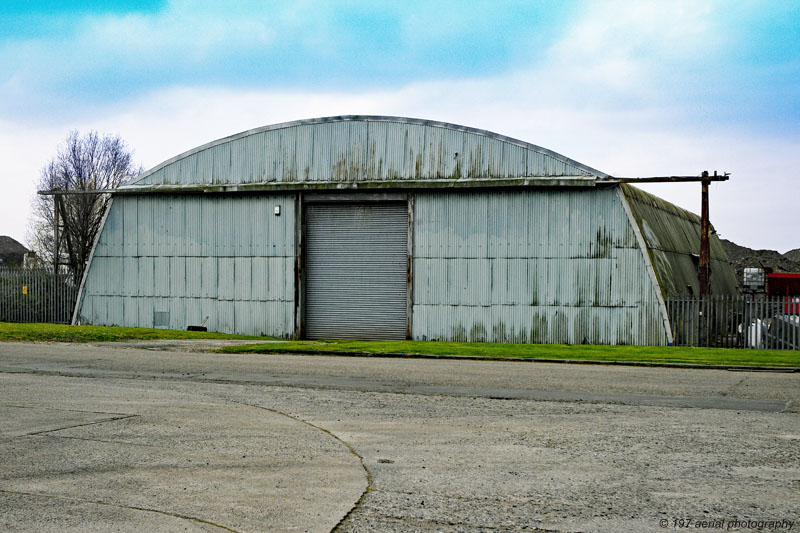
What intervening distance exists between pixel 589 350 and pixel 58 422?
56.9 feet

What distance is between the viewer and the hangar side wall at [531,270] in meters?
28.4

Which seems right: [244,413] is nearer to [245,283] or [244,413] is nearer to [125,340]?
[125,340]

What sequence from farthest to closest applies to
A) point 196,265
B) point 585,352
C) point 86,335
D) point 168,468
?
point 196,265 < point 86,335 < point 585,352 < point 168,468

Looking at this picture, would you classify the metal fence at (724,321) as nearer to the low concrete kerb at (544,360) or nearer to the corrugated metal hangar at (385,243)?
the corrugated metal hangar at (385,243)

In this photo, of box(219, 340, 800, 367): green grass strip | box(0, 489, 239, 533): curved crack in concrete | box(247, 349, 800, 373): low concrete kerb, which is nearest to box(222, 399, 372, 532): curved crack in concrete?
box(0, 489, 239, 533): curved crack in concrete

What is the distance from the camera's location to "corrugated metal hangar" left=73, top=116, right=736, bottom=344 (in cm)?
2884

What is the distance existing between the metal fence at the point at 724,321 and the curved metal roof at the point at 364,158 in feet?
17.5

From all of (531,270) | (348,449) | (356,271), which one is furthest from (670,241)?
(348,449)

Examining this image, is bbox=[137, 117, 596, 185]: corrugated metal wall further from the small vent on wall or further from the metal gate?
the small vent on wall

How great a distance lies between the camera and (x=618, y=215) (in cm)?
2856

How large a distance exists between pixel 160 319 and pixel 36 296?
7.65 meters

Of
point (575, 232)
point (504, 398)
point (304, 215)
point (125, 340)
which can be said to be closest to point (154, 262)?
point (304, 215)

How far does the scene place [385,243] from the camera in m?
30.8

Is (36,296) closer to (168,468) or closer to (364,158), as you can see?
(364,158)
